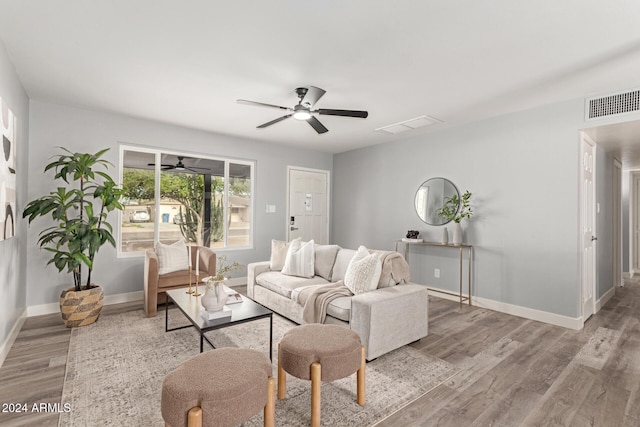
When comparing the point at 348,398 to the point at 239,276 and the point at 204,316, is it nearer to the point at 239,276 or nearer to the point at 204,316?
the point at 204,316

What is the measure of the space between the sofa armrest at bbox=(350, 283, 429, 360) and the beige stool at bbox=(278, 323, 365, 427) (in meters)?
0.54

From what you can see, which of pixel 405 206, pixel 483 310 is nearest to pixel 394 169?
pixel 405 206

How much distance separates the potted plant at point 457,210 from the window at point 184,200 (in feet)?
10.5

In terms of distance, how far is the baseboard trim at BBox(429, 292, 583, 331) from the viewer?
334 cm

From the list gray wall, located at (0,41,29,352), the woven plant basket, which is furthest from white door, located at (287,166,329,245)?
gray wall, located at (0,41,29,352)

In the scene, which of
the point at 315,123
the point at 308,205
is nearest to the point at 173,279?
the point at 315,123

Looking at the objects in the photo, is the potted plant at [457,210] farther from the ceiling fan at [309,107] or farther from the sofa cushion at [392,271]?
the ceiling fan at [309,107]

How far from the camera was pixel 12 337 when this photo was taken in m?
2.88

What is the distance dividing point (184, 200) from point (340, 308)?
321 centimetres

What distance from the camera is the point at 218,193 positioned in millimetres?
5066

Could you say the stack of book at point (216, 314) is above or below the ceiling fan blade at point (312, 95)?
below

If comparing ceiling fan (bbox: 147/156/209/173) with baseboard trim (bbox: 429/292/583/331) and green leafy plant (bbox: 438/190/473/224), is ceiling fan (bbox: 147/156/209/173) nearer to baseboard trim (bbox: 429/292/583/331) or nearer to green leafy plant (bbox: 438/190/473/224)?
green leafy plant (bbox: 438/190/473/224)

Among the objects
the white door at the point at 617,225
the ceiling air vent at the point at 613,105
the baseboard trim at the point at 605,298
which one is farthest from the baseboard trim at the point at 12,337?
the white door at the point at 617,225

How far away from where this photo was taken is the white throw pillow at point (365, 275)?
114 inches
